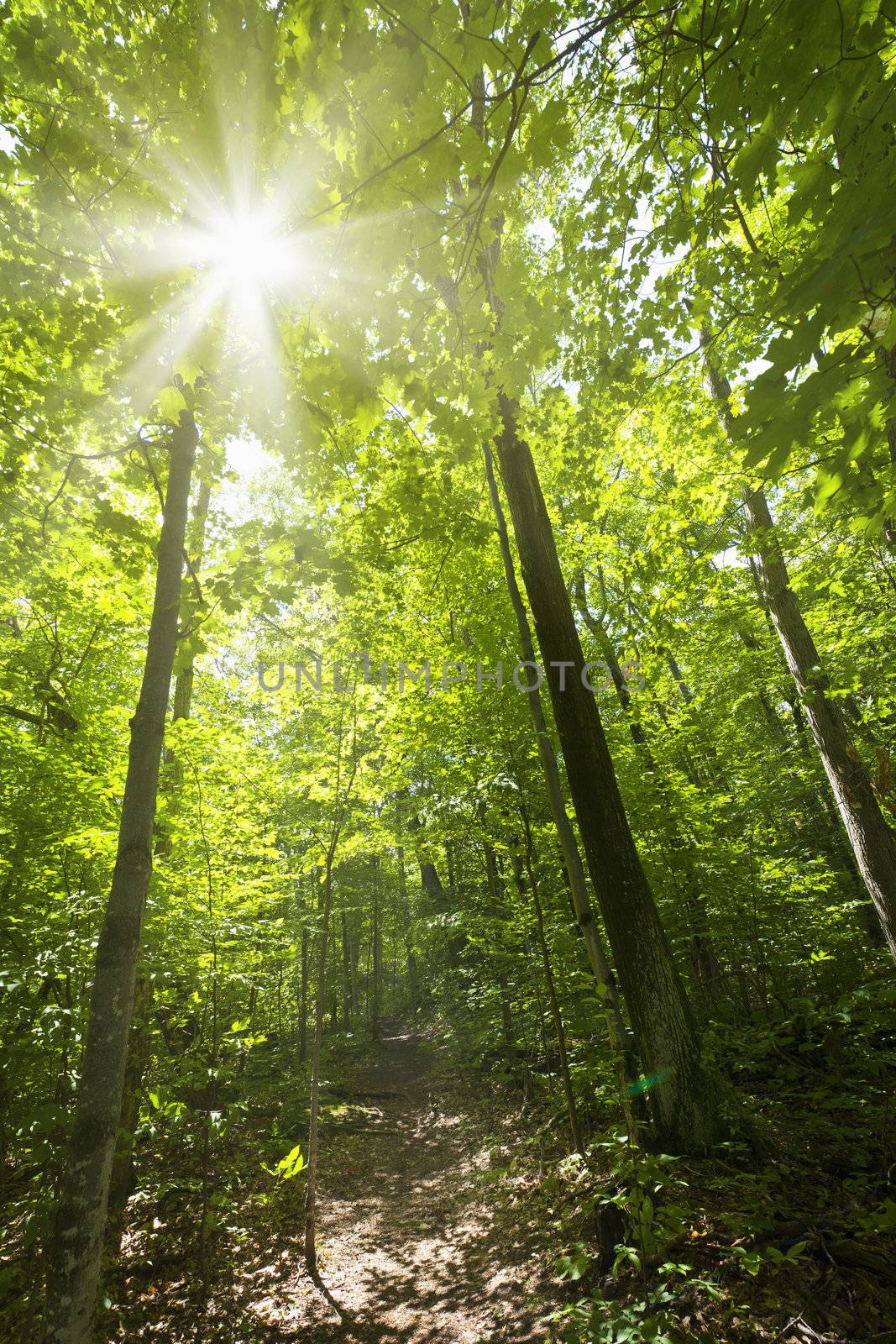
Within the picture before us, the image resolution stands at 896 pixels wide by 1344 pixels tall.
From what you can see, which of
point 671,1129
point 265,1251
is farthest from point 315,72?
point 265,1251

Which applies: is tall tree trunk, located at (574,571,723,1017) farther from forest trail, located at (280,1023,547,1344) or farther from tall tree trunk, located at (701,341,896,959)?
forest trail, located at (280,1023,547,1344)

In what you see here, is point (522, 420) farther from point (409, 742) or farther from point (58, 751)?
point (58, 751)

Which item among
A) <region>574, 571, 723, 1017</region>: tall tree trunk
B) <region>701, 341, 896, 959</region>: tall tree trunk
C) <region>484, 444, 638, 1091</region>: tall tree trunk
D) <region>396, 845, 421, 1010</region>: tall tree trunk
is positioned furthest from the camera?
<region>396, 845, 421, 1010</region>: tall tree trunk

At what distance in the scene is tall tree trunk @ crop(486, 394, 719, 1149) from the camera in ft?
11.9

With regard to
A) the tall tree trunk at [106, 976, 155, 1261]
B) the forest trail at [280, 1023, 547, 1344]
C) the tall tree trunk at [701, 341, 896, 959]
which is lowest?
the forest trail at [280, 1023, 547, 1344]

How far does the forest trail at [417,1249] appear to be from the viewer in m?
3.63

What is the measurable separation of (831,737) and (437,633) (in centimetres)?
460

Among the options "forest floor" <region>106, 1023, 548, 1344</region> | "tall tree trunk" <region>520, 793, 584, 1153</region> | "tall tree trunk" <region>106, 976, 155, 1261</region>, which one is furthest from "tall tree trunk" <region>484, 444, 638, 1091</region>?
"tall tree trunk" <region>106, 976, 155, 1261</region>

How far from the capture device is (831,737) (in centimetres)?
578

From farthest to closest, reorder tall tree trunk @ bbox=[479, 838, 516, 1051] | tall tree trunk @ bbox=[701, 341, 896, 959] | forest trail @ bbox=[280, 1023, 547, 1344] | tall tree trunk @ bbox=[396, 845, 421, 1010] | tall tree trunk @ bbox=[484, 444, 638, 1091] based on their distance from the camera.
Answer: tall tree trunk @ bbox=[396, 845, 421, 1010] < tall tree trunk @ bbox=[479, 838, 516, 1051] < tall tree trunk @ bbox=[701, 341, 896, 959] < forest trail @ bbox=[280, 1023, 547, 1344] < tall tree trunk @ bbox=[484, 444, 638, 1091]

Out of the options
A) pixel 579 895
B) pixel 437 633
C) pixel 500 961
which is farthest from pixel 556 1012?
pixel 437 633

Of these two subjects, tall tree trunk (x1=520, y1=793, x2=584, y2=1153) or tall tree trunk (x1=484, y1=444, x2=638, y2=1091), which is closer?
tall tree trunk (x1=484, y1=444, x2=638, y2=1091)

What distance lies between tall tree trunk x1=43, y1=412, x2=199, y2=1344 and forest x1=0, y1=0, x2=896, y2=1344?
0.02 meters

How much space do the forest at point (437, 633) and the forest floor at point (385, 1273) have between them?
5cm
